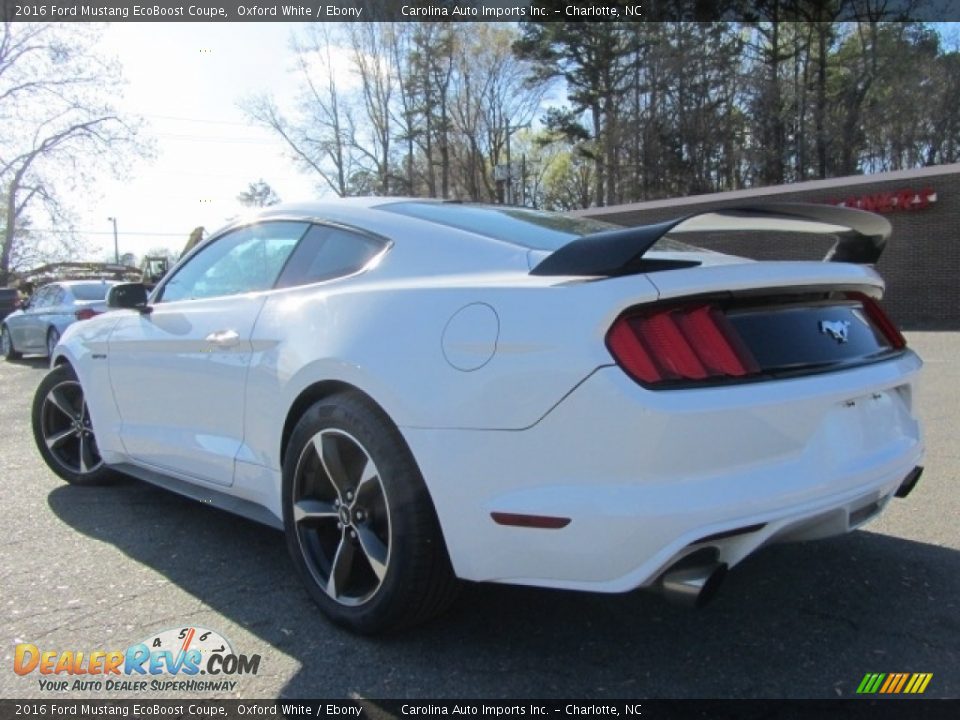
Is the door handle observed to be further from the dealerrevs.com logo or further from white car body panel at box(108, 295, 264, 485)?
the dealerrevs.com logo

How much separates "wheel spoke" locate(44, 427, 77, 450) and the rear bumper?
3228 millimetres

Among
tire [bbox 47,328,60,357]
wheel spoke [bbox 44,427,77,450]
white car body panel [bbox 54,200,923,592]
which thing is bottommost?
tire [bbox 47,328,60,357]

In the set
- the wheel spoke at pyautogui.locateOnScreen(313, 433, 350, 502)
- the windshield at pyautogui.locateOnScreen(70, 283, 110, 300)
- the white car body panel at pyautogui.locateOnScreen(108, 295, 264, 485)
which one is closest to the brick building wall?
the windshield at pyautogui.locateOnScreen(70, 283, 110, 300)

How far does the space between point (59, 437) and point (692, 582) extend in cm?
406

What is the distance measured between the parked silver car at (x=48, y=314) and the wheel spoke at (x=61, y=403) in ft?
27.8

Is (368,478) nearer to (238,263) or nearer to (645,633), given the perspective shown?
(645,633)

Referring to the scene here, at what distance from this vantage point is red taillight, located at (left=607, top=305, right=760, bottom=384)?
2080mm

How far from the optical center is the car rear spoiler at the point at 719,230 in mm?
2174

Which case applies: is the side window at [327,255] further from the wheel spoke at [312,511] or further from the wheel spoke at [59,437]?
the wheel spoke at [59,437]

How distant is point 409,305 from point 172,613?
1.49m

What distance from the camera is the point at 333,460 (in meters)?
2.69

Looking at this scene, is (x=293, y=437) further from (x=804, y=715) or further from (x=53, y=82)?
(x=53, y=82)

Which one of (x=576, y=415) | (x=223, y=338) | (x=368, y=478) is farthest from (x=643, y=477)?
(x=223, y=338)

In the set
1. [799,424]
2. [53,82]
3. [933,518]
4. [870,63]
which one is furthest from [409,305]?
[870,63]
